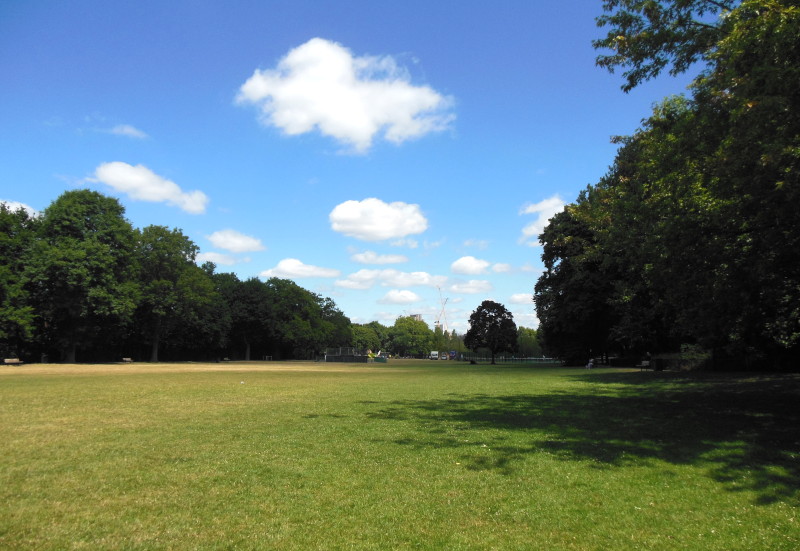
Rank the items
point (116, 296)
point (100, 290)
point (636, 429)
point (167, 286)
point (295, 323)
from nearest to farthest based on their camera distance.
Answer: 1. point (636, 429)
2. point (100, 290)
3. point (116, 296)
4. point (167, 286)
5. point (295, 323)

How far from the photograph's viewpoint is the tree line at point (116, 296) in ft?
174

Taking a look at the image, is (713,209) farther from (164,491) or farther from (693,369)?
(693,369)

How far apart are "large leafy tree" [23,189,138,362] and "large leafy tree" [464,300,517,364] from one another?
176ft

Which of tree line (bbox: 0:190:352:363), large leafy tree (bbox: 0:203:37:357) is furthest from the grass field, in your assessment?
tree line (bbox: 0:190:352:363)

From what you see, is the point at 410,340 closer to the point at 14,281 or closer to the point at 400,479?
the point at 14,281

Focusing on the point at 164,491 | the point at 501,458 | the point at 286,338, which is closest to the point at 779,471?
the point at 501,458

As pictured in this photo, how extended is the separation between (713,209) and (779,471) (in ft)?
25.3

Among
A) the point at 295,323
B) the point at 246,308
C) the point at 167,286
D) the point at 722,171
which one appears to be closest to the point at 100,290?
the point at 167,286

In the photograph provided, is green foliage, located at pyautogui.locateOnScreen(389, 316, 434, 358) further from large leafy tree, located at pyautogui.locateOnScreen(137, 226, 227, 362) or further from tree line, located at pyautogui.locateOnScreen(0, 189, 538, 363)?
large leafy tree, located at pyautogui.locateOnScreen(137, 226, 227, 362)

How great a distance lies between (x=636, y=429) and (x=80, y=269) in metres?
56.2

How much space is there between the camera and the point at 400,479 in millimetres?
8039

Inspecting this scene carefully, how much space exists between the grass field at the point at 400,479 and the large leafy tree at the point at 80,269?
43.8 m

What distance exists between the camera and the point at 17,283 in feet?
166

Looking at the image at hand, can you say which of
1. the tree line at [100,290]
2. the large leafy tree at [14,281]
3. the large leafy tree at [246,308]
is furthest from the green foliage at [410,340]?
the large leafy tree at [14,281]
